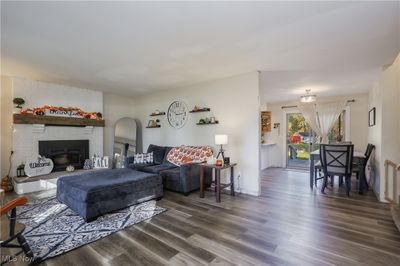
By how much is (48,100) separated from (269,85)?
533cm

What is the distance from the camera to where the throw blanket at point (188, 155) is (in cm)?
420

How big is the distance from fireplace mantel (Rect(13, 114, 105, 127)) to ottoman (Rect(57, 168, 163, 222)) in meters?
2.09

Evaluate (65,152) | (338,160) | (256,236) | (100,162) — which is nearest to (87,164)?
(100,162)

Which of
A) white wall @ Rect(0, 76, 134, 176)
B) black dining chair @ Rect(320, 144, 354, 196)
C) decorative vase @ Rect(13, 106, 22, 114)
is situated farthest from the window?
decorative vase @ Rect(13, 106, 22, 114)

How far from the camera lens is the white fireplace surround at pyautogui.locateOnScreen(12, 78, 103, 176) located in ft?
14.1

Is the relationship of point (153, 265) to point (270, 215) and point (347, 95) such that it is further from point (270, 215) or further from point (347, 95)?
point (347, 95)

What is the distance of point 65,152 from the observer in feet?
16.1

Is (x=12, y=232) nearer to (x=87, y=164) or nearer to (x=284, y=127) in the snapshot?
(x=87, y=164)

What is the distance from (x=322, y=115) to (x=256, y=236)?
17.3 feet

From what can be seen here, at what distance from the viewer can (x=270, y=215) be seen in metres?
2.91

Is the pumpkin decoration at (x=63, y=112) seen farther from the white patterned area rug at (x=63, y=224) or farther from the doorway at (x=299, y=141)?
the doorway at (x=299, y=141)

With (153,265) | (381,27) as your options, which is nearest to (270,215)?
(153,265)

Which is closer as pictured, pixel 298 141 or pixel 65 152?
pixel 65 152

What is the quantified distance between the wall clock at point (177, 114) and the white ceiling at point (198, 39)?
105cm
